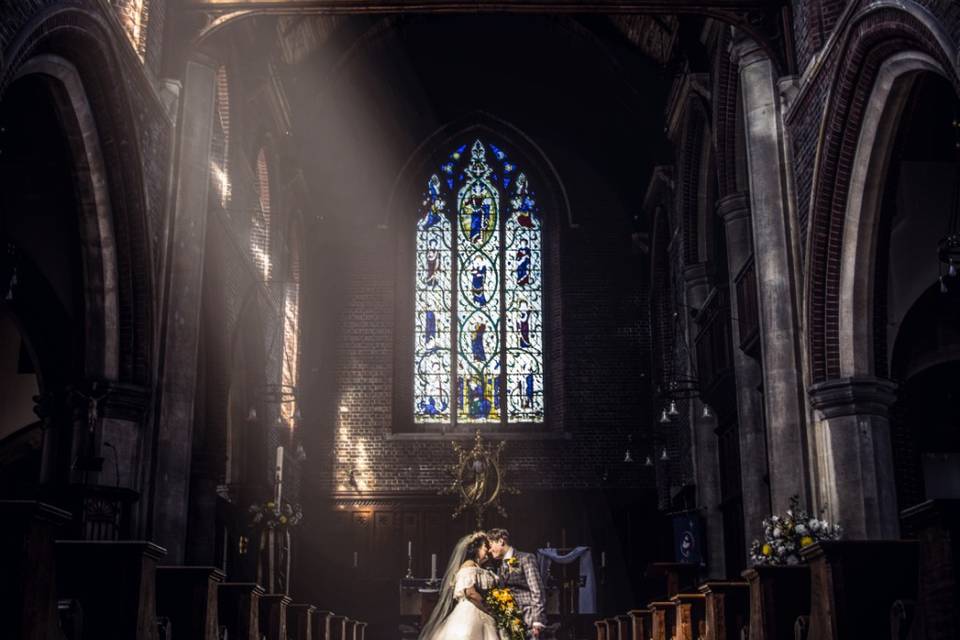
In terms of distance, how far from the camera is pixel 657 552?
23.1 metres

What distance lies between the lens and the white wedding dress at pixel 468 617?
11.1 metres

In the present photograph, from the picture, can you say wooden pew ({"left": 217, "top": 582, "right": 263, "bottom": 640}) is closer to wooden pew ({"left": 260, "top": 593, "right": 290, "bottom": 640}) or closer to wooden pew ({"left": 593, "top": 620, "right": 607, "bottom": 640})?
wooden pew ({"left": 260, "top": 593, "right": 290, "bottom": 640})

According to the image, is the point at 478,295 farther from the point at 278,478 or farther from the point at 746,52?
the point at 746,52

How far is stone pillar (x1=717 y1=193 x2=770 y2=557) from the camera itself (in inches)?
608

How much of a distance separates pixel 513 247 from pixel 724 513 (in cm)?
921

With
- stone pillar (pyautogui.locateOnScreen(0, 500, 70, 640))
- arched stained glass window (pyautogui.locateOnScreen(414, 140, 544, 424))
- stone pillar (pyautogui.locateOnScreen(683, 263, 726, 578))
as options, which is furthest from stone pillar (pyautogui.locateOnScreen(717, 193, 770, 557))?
stone pillar (pyautogui.locateOnScreen(0, 500, 70, 640))

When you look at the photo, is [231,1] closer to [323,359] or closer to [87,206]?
[87,206]

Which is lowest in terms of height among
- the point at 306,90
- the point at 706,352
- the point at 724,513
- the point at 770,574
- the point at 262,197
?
the point at 770,574

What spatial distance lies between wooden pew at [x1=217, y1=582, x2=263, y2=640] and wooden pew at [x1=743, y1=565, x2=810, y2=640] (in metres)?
3.98

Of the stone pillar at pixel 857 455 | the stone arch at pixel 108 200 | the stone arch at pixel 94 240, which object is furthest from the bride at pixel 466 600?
the stone arch at pixel 94 240

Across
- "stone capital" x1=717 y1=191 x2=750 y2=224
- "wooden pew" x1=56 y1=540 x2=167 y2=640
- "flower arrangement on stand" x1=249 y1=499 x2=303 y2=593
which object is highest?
"stone capital" x1=717 y1=191 x2=750 y2=224

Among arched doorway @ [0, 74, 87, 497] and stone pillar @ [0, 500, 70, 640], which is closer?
stone pillar @ [0, 500, 70, 640]

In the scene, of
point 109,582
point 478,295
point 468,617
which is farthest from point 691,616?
point 478,295

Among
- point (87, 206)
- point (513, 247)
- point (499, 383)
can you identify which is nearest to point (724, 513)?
point (499, 383)
